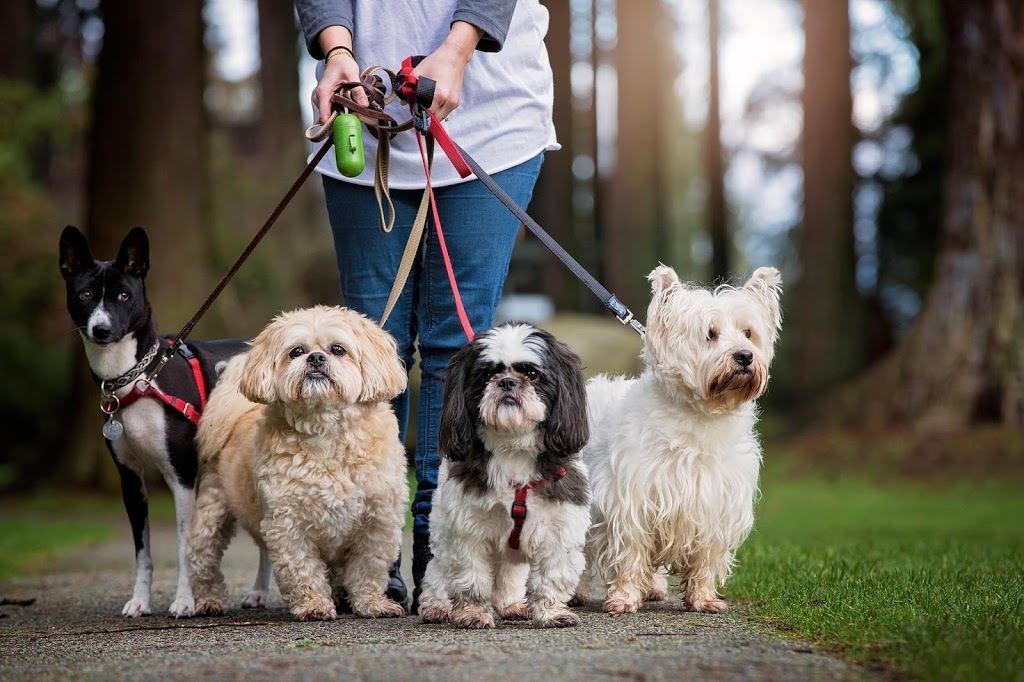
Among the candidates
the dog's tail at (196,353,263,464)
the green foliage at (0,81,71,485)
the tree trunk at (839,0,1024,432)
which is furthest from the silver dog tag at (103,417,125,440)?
the green foliage at (0,81,71,485)

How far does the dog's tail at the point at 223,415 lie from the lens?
203 inches

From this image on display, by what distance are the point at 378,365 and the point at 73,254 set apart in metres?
1.83

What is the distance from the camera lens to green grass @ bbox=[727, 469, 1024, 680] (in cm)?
339

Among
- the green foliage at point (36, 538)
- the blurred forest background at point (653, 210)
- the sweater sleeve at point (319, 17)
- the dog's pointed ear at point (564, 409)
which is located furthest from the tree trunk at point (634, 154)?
the dog's pointed ear at point (564, 409)

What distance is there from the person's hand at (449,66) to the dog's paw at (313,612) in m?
2.03

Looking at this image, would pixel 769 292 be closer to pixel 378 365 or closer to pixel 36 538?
pixel 378 365

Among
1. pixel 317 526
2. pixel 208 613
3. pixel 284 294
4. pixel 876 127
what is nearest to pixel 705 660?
pixel 317 526

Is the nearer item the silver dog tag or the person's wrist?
the person's wrist

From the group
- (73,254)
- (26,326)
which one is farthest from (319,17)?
(26,326)

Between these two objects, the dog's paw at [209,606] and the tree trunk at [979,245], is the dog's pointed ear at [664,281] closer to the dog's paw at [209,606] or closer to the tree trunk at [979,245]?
the dog's paw at [209,606]

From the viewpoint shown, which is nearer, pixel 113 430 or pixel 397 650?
pixel 397 650

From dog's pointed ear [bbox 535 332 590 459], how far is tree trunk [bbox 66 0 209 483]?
8.49 m

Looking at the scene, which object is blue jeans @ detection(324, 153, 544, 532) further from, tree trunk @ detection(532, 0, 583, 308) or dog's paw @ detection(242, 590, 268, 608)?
tree trunk @ detection(532, 0, 583, 308)

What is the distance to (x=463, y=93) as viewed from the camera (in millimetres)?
4980
